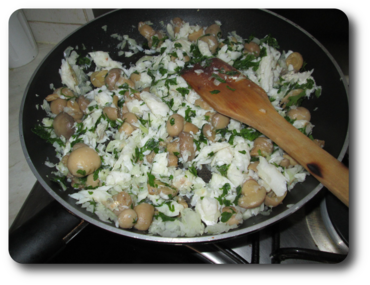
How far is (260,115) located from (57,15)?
2.21 m

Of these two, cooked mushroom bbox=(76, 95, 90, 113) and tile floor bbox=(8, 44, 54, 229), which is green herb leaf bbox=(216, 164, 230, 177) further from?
tile floor bbox=(8, 44, 54, 229)

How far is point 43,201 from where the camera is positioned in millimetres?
1798

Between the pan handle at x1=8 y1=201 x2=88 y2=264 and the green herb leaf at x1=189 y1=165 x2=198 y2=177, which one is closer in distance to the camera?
the pan handle at x1=8 y1=201 x2=88 y2=264

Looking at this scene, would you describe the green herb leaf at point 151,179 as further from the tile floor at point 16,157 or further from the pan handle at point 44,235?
the tile floor at point 16,157

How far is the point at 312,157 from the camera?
52.2 inches

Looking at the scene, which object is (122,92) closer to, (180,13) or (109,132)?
(109,132)

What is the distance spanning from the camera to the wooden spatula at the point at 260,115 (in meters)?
1.25

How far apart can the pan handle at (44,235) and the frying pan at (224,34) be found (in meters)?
0.09

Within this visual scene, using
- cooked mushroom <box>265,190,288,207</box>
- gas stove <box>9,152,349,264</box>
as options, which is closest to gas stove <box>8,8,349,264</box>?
gas stove <box>9,152,349,264</box>

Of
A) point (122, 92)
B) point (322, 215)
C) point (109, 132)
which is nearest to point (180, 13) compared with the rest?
point (122, 92)

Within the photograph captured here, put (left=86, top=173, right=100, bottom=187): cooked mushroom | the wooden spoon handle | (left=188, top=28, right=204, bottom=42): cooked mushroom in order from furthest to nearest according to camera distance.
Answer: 1. (left=188, top=28, right=204, bottom=42): cooked mushroom
2. (left=86, top=173, right=100, bottom=187): cooked mushroom
3. the wooden spoon handle

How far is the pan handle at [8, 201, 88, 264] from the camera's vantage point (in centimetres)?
127

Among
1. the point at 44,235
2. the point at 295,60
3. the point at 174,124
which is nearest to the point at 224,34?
the point at 295,60

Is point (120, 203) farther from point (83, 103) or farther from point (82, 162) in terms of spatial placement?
point (83, 103)
